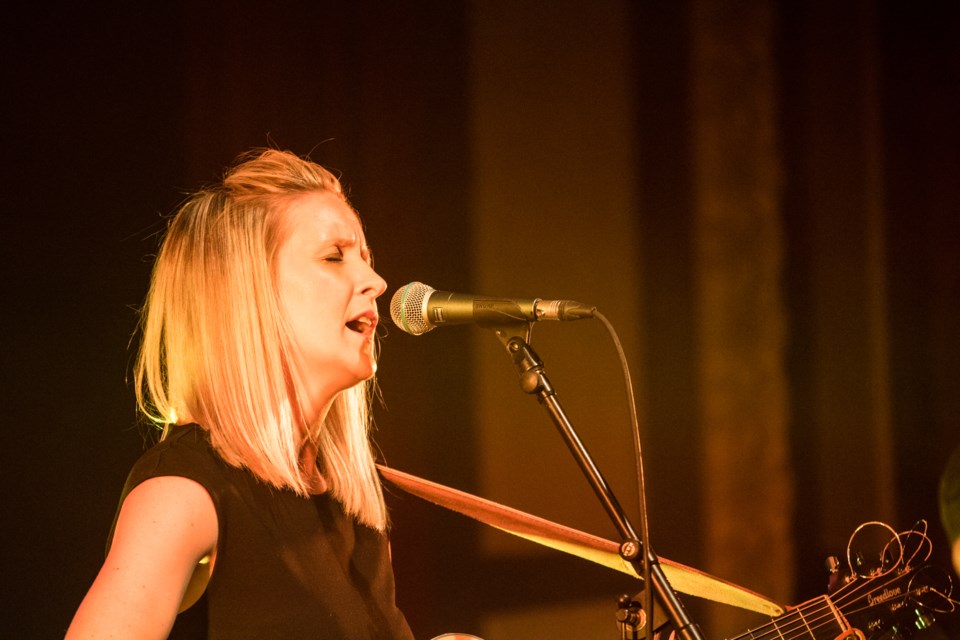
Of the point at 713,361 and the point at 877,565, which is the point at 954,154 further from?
the point at 877,565

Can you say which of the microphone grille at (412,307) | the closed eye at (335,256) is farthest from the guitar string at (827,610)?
the closed eye at (335,256)

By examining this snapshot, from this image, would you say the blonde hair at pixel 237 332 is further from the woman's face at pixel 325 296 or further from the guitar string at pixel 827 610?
the guitar string at pixel 827 610

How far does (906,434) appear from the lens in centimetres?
290

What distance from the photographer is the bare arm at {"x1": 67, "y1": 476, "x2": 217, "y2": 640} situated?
1.13 metres

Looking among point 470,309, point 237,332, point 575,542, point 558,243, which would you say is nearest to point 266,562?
point 237,332

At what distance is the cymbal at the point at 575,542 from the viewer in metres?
1.73

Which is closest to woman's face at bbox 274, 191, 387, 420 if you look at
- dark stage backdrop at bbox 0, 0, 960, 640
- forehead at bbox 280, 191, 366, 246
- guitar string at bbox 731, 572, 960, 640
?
forehead at bbox 280, 191, 366, 246

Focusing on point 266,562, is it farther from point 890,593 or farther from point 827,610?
point 890,593

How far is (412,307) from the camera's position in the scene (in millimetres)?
1477

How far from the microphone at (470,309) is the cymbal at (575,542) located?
22.1 inches

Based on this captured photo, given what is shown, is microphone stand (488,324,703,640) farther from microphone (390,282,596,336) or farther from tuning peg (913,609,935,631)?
tuning peg (913,609,935,631)

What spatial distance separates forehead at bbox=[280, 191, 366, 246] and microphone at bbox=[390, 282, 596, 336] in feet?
0.67

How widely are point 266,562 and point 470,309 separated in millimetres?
533

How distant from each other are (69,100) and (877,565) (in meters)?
1.83
